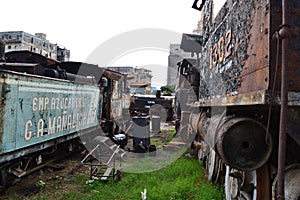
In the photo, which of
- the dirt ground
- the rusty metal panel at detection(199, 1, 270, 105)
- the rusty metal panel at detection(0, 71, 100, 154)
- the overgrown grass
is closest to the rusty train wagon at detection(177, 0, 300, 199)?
the rusty metal panel at detection(199, 1, 270, 105)

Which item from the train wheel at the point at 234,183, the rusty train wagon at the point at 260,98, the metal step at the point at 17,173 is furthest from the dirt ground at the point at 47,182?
the rusty train wagon at the point at 260,98

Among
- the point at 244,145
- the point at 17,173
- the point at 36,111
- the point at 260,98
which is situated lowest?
the point at 17,173

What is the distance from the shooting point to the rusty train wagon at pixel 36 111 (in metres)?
3.98

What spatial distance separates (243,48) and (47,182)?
4915 mm

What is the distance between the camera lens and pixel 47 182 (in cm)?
557

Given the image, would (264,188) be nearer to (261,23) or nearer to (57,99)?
(261,23)

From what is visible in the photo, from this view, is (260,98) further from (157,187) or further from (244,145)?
(157,187)

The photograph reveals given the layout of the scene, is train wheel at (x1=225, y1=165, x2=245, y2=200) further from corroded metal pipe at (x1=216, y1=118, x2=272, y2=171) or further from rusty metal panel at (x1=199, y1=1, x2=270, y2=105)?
rusty metal panel at (x1=199, y1=1, x2=270, y2=105)

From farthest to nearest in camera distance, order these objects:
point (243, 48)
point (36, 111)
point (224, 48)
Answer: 1. point (36, 111)
2. point (224, 48)
3. point (243, 48)

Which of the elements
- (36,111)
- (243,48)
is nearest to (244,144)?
(243,48)

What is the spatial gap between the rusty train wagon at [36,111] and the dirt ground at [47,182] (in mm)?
214

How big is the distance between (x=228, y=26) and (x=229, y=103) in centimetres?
122

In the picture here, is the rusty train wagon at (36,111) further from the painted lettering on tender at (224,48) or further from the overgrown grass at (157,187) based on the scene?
the painted lettering on tender at (224,48)

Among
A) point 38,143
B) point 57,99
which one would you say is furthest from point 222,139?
point 57,99
